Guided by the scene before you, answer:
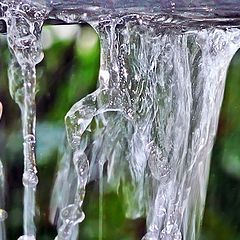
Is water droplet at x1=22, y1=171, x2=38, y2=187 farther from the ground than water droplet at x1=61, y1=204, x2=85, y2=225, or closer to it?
farther from the ground

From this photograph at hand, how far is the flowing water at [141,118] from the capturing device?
1.21 metres

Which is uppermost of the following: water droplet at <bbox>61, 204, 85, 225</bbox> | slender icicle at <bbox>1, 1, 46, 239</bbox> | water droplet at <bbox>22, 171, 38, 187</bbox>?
slender icicle at <bbox>1, 1, 46, 239</bbox>

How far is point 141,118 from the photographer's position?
1300 millimetres

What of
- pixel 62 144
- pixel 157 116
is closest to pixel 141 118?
pixel 157 116

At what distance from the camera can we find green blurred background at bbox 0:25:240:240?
129 cm

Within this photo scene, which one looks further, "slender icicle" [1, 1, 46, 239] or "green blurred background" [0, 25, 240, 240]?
"green blurred background" [0, 25, 240, 240]

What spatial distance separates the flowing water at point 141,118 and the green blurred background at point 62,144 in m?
0.02

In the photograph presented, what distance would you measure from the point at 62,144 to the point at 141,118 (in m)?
0.15

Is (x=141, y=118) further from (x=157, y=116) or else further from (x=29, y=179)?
(x=29, y=179)

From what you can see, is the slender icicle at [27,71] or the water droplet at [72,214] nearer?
the slender icicle at [27,71]

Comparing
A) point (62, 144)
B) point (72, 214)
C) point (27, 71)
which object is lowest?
point (72, 214)

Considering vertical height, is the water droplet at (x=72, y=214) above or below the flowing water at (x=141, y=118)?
below

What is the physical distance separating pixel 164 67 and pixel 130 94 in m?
0.07

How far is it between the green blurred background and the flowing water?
2 cm
